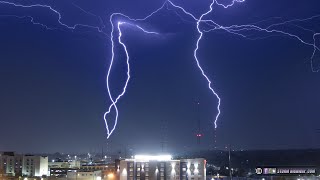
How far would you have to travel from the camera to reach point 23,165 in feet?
177

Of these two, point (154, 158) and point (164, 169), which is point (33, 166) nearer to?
point (154, 158)

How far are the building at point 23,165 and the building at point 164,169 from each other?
80.5 ft

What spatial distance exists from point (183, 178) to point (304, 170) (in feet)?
32.9

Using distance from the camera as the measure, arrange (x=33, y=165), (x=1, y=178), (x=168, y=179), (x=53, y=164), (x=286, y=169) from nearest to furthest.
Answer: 1. (x=168, y=179)
2. (x=286, y=169)
3. (x=1, y=178)
4. (x=33, y=165)
5. (x=53, y=164)

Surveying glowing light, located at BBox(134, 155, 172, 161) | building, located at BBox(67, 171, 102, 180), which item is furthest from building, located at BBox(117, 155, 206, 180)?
building, located at BBox(67, 171, 102, 180)

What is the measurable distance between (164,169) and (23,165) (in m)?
27.1

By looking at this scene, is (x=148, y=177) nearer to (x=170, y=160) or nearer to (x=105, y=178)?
(x=170, y=160)

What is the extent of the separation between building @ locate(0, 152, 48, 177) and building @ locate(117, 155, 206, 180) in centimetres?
2454

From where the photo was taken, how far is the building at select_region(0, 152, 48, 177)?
53781 millimetres

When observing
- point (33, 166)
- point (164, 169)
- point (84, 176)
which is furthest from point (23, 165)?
point (164, 169)

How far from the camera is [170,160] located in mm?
32094

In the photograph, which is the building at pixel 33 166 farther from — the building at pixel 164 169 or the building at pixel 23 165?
the building at pixel 164 169

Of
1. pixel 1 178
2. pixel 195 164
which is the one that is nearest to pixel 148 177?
pixel 195 164

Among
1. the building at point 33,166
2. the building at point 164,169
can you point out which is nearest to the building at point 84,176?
the building at point 164,169
